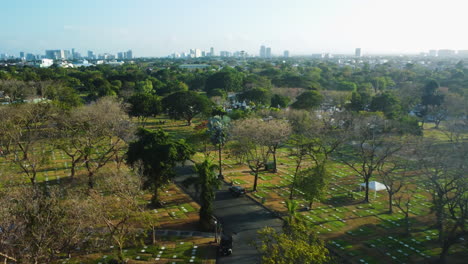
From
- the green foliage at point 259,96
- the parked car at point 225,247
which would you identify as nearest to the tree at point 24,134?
the parked car at point 225,247

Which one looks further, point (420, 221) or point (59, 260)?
point (420, 221)

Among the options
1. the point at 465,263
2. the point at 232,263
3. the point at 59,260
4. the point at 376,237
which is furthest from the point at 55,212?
the point at 465,263

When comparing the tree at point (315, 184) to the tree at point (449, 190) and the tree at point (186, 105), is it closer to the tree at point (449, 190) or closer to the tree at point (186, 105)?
the tree at point (449, 190)

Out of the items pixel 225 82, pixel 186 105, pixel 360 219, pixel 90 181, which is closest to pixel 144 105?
pixel 186 105

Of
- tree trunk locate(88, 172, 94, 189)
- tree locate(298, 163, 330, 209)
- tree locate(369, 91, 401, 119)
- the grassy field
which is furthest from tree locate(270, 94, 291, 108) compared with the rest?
tree trunk locate(88, 172, 94, 189)

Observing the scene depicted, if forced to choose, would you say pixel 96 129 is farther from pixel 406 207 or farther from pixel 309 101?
pixel 309 101

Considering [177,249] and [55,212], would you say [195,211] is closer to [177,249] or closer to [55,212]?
[177,249]
